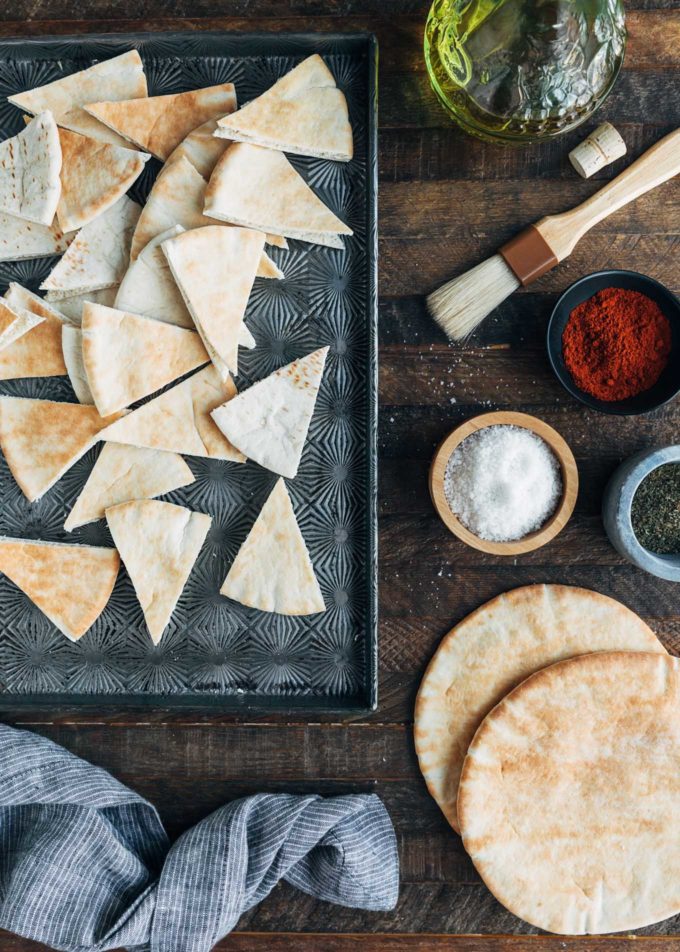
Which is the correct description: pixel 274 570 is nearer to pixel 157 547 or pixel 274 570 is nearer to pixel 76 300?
pixel 157 547

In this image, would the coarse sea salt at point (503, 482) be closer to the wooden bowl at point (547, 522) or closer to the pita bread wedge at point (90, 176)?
the wooden bowl at point (547, 522)

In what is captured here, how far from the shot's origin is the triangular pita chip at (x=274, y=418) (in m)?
1.14

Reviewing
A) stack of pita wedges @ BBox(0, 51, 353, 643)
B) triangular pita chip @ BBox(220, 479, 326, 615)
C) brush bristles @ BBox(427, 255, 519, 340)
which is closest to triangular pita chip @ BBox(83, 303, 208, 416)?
stack of pita wedges @ BBox(0, 51, 353, 643)

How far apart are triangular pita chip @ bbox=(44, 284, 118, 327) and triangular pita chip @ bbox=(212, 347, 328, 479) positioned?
247 millimetres

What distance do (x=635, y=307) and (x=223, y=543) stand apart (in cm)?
73

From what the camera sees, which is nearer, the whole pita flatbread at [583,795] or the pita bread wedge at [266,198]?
the pita bread wedge at [266,198]

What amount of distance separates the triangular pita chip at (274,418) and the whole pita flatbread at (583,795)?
54 centimetres

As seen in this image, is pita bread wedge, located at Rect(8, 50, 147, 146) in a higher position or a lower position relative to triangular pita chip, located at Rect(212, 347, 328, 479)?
higher

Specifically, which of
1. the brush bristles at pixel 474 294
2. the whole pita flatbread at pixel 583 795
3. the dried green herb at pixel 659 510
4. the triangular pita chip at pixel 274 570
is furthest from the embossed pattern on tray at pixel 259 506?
the dried green herb at pixel 659 510

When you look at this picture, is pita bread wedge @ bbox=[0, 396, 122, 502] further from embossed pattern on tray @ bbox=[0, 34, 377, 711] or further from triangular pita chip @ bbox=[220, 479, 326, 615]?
triangular pita chip @ bbox=[220, 479, 326, 615]

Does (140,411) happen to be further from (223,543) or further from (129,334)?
(223,543)

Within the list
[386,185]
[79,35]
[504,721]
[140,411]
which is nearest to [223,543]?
[140,411]

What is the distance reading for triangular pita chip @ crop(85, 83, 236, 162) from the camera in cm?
111

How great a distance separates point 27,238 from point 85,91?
0.78 ft
